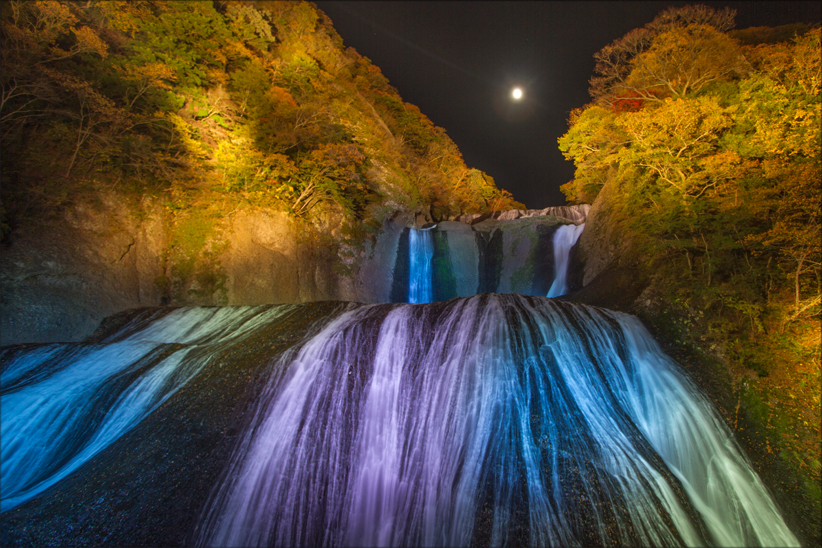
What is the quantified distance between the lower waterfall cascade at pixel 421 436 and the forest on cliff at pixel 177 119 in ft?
19.7

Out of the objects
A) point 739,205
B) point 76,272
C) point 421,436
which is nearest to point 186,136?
point 76,272

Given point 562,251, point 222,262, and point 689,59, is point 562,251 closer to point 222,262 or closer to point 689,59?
point 689,59

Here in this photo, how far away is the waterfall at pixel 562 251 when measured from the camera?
12.6m

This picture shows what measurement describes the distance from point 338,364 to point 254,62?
1448cm

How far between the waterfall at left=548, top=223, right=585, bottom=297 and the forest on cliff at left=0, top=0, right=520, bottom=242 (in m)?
7.66

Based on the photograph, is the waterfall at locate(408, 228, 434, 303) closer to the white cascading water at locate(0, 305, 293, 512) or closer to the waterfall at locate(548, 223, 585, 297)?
the waterfall at locate(548, 223, 585, 297)

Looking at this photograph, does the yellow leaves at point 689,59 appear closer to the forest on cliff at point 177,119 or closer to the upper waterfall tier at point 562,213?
the upper waterfall tier at point 562,213

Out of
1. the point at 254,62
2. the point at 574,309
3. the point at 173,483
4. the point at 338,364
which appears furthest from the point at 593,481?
the point at 254,62

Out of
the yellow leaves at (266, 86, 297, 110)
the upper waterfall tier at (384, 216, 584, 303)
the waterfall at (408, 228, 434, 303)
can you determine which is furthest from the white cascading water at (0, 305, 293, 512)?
the yellow leaves at (266, 86, 297, 110)

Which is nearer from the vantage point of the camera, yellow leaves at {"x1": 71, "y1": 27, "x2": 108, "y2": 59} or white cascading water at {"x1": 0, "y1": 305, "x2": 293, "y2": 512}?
white cascading water at {"x1": 0, "y1": 305, "x2": 293, "y2": 512}

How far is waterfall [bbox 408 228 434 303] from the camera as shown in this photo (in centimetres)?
1482

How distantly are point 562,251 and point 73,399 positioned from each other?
1527cm

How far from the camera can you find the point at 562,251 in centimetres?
1327

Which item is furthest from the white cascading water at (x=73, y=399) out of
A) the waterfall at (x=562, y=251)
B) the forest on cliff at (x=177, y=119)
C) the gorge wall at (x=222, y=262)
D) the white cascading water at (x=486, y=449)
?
the waterfall at (x=562, y=251)
